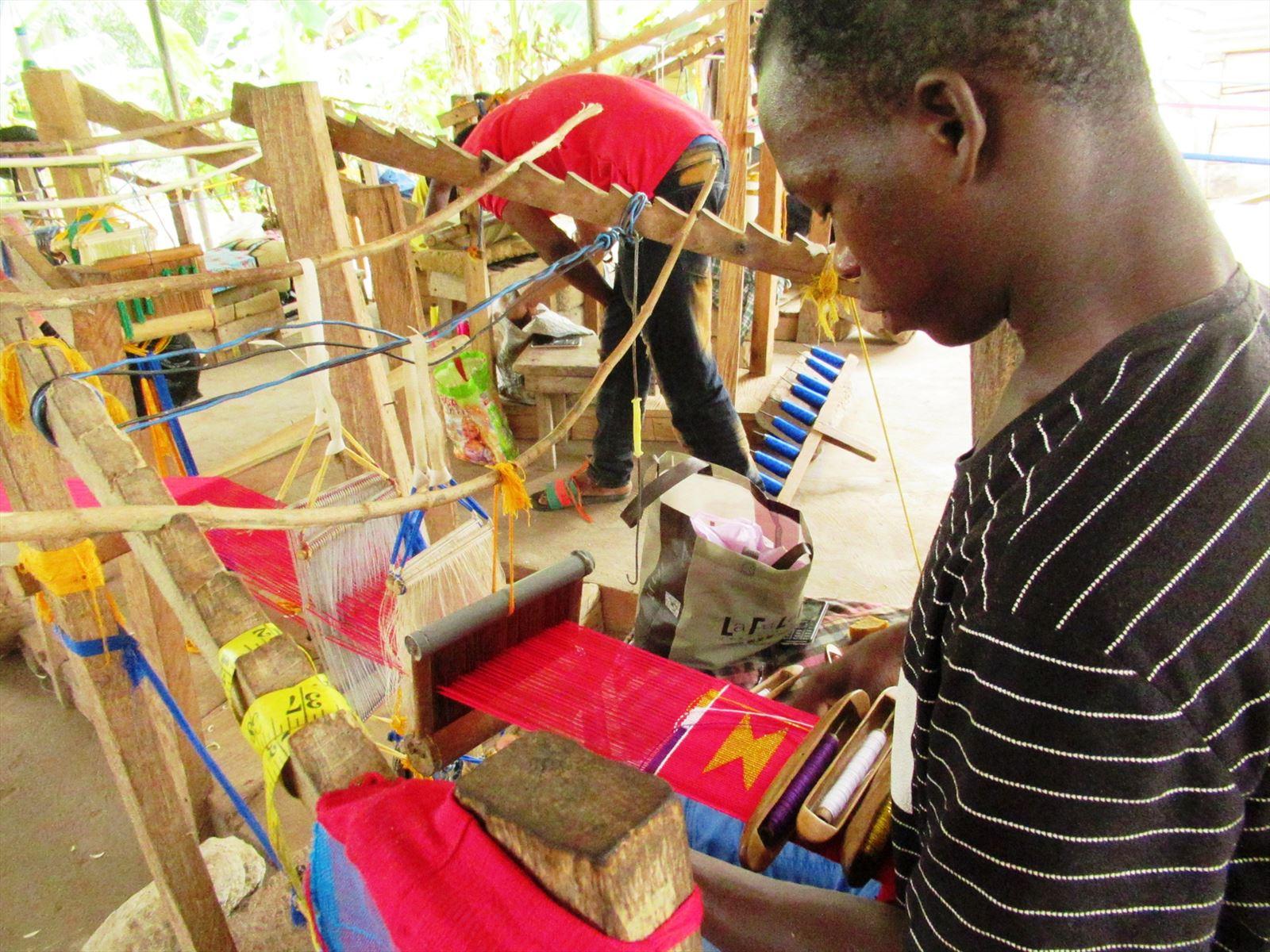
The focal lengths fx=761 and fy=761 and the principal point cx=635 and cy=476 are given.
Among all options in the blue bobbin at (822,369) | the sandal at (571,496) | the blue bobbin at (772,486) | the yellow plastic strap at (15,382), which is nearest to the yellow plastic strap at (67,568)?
the yellow plastic strap at (15,382)

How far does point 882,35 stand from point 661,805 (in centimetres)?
59

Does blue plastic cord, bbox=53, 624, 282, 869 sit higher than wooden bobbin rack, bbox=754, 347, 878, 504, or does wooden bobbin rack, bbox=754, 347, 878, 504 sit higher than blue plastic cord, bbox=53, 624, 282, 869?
blue plastic cord, bbox=53, 624, 282, 869

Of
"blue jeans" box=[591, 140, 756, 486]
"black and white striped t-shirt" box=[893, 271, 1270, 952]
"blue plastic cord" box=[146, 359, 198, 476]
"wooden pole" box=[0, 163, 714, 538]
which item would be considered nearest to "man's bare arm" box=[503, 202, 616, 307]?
"blue jeans" box=[591, 140, 756, 486]

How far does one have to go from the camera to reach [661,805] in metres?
0.43

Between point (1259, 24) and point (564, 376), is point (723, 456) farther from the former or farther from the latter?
point (1259, 24)

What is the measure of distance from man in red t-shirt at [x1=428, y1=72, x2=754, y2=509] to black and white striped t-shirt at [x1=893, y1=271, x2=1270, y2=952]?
1.56 metres

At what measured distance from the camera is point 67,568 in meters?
1.11

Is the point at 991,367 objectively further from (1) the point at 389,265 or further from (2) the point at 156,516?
(1) the point at 389,265

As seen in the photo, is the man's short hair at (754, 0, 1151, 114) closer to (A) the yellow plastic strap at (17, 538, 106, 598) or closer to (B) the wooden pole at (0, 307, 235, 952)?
(B) the wooden pole at (0, 307, 235, 952)

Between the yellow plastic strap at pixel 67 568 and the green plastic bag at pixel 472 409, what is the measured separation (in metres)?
2.26

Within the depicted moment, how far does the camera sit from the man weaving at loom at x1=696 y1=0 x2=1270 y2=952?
0.53 meters

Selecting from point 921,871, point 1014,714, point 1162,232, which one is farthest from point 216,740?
point 1162,232

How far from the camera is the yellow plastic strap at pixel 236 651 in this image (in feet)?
2.21

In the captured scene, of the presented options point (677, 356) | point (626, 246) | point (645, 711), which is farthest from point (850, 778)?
point (626, 246)
